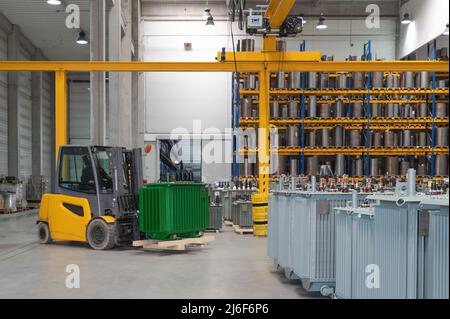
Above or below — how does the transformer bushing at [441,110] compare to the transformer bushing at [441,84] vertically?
below

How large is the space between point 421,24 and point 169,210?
13.5m

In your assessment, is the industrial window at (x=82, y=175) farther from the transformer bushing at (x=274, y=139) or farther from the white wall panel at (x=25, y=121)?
the white wall panel at (x=25, y=121)

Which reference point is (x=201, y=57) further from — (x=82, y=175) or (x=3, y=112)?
(x=82, y=175)

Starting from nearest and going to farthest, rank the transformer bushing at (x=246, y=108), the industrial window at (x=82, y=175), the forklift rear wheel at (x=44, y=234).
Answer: the industrial window at (x=82, y=175), the forklift rear wheel at (x=44, y=234), the transformer bushing at (x=246, y=108)

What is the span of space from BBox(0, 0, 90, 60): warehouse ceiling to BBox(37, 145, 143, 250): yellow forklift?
10464mm

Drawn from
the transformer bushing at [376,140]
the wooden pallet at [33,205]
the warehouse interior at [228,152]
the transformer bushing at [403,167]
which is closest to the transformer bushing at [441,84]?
the warehouse interior at [228,152]

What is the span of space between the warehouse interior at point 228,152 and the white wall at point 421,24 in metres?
0.10

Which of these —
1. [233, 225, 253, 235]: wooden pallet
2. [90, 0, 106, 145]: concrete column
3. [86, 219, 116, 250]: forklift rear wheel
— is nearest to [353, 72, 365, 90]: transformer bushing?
[233, 225, 253, 235]: wooden pallet

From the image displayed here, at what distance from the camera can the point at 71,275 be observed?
268 inches

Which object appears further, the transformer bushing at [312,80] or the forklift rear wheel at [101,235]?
the transformer bushing at [312,80]

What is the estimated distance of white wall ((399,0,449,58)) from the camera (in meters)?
16.4

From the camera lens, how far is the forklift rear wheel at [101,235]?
9.06 metres
